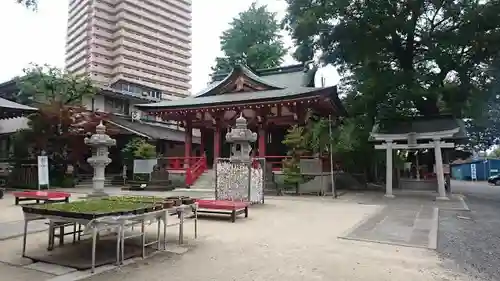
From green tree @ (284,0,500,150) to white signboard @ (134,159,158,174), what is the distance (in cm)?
1050

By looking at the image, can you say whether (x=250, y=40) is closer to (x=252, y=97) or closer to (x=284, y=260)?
(x=252, y=97)

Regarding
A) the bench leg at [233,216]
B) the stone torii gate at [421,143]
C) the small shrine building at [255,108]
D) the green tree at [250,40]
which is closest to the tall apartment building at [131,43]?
the green tree at [250,40]

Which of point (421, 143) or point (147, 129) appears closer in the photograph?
point (421, 143)

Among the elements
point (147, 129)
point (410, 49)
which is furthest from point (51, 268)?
point (147, 129)

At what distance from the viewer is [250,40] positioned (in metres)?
34.0

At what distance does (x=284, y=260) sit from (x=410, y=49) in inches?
702

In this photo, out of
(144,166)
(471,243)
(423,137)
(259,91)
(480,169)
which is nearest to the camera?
(471,243)

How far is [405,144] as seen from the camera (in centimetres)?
1529

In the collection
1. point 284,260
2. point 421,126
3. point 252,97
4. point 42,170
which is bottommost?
point 284,260

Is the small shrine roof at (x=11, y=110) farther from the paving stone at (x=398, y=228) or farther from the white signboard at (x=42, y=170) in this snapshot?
the paving stone at (x=398, y=228)

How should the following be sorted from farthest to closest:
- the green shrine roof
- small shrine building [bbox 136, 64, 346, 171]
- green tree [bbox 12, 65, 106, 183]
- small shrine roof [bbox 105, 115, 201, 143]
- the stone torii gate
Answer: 1. small shrine roof [bbox 105, 115, 201, 143]
2. green tree [bbox 12, 65, 106, 183]
3. small shrine building [bbox 136, 64, 346, 171]
4. the green shrine roof
5. the stone torii gate

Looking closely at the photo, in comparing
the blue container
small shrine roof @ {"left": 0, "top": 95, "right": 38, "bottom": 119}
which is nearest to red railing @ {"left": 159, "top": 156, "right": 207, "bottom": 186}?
small shrine roof @ {"left": 0, "top": 95, "right": 38, "bottom": 119}

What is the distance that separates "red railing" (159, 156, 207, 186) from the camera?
18109mm

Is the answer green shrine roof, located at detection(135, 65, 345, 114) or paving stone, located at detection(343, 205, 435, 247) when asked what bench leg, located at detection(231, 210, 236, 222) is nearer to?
paving stone, located at detection(343, 205, 435, 247)
